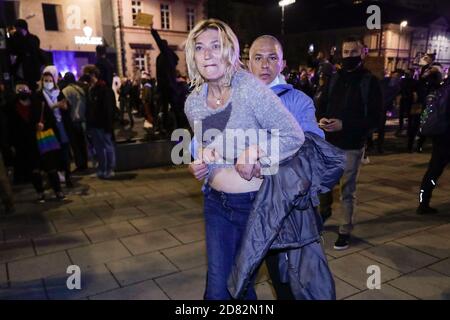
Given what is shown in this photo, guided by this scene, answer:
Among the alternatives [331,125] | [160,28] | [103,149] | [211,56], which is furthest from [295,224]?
[160,28]

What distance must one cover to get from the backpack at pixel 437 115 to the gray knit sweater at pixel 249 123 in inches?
149

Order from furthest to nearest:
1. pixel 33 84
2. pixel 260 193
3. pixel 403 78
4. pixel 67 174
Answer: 1. pixel 403 78
2. pixel 33 84
3. pixel 67 174
4. pixel 260 193

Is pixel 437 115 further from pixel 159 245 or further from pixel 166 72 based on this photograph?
pixel 166 72

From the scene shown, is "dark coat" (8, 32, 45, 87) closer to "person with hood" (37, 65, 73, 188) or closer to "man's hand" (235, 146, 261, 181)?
"person with hood" (37, 65, 73, 188)

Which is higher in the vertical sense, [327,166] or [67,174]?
[327,166]

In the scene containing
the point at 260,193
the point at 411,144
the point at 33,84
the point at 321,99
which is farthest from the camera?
the point at 411,144

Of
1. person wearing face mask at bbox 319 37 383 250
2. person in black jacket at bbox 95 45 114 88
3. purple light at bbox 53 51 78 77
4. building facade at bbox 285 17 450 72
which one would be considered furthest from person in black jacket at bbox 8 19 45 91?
building facade at bbox 285 17 450 72

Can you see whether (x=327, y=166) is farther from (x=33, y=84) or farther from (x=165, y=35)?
(x=165, y=35)

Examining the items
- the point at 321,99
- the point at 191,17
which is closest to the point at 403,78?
the point at 321,99

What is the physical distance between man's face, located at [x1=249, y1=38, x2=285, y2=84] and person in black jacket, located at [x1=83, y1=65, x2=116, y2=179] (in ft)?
16.8
